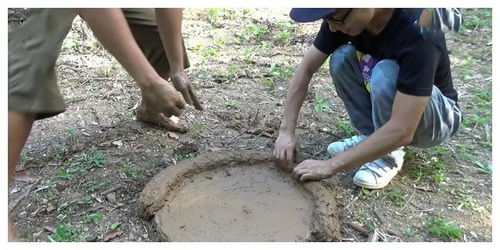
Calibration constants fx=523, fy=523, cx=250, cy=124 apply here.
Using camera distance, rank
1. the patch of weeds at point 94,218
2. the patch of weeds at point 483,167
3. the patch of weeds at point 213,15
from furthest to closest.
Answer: the patch of weeds at point 213,15 < the patch of weeds at point 483,167 < the patch of weeds at point 94,218

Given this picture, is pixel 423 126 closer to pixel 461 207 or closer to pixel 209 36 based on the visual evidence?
pixel 461 207

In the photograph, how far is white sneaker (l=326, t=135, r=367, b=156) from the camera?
2434 millimetres

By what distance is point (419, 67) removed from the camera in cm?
184

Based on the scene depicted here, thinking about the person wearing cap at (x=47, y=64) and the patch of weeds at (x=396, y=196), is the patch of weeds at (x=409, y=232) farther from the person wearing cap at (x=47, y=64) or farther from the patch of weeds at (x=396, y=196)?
the person wearing cap at (x=47, y=64)

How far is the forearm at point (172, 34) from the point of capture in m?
2.20

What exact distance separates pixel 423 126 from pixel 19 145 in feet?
4.98

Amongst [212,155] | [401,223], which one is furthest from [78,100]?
[401,223]

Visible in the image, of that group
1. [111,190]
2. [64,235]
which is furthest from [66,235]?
[111,190]

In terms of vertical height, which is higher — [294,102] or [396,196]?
[294,102]

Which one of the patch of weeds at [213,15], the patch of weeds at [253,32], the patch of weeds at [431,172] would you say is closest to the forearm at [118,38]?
the patch of weeds at [431,172]

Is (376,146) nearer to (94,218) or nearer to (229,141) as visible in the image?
(229,141)

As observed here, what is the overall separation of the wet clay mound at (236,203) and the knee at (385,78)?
17.7 inches

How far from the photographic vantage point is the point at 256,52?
136 inches

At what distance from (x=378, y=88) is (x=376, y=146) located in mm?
237
